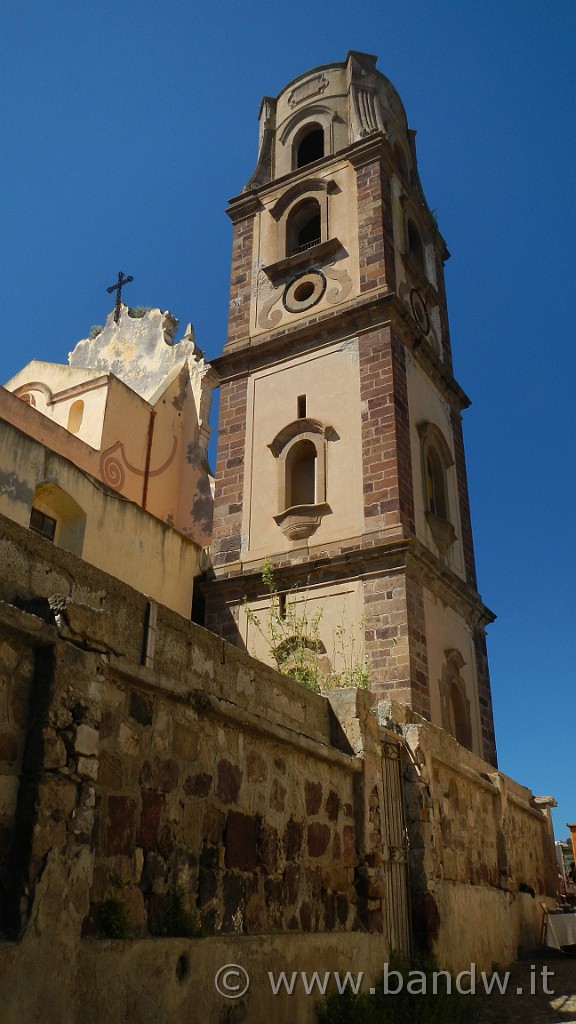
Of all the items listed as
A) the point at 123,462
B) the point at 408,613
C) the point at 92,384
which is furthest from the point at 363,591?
the point at 92,384

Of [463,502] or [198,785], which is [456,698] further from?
[198,785]

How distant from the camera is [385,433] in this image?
47.4 ft

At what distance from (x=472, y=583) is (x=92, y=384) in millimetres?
8853

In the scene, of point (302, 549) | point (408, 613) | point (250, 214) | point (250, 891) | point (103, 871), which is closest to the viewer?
point (103, 871)

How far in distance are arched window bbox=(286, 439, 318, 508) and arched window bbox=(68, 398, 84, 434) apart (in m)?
5.26

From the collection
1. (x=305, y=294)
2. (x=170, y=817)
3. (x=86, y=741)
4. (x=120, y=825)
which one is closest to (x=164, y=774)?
(x=170, y=817)

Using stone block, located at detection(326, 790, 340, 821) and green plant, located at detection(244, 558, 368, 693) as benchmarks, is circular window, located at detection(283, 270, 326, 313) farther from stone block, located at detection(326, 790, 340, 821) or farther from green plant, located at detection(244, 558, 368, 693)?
stone block, located at detection(326, 790, 340, 821)

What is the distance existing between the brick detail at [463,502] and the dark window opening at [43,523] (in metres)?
7.68

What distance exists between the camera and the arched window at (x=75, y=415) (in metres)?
18.0

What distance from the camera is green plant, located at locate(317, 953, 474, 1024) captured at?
18.2ft

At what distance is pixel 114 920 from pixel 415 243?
17.6 metres

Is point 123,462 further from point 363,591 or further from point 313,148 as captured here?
point 313,148

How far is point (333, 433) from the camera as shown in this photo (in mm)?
15062

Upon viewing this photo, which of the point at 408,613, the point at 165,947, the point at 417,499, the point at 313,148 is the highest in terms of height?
the point at 313,148
